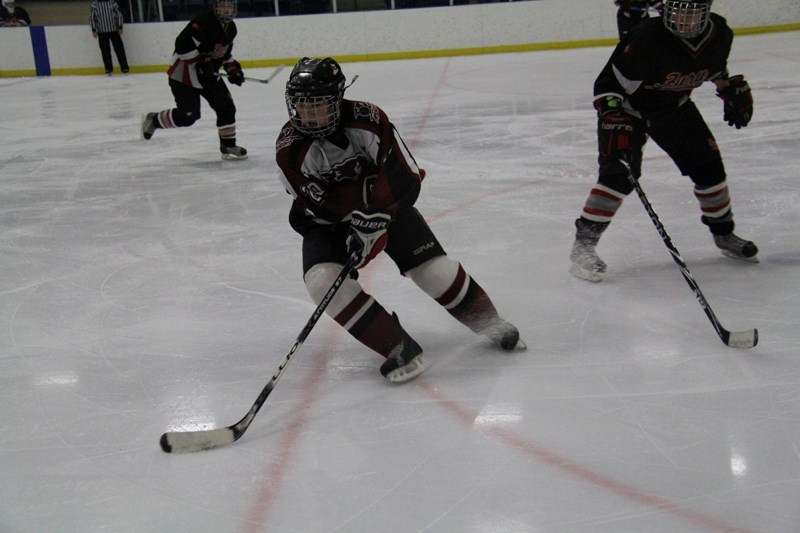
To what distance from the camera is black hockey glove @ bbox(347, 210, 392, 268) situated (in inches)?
76.9

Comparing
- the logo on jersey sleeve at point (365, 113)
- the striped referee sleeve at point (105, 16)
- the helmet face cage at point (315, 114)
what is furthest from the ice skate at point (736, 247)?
the striped referee sleeve at point (105, 16)

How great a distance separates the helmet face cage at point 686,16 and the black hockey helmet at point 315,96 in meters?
1.06

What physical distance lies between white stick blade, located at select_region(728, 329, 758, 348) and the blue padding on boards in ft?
36.1

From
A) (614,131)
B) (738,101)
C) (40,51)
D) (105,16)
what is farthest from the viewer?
(40,51)

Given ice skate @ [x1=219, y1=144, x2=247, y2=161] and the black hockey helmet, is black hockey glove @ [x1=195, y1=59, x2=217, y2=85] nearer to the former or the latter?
ice skate @ [x1=219, y1=144, x2=247, y2=161]

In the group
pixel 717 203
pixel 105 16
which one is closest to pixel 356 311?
pixel 717 203

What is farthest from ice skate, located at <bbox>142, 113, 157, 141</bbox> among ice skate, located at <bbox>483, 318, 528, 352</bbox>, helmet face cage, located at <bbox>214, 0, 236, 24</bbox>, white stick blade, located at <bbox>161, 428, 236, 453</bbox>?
white stick blade, located at <bbox>161, 428, 236, 453</bbox>

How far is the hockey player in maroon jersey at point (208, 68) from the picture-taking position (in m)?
4.80

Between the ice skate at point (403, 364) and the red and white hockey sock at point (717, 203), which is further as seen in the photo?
the red and white hockey sock at point (717, 203)

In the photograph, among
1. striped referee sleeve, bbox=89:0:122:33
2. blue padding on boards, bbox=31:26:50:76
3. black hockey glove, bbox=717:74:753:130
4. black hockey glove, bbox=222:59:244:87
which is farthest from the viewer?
blue padding on boards, bbox=31:26:50:76

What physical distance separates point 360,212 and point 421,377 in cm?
44

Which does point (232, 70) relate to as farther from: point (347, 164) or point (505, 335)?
point (505, 335)

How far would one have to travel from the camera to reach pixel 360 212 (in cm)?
196

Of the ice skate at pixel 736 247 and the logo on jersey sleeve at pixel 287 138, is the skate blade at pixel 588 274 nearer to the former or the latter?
the ice skate at pixel 736 247
